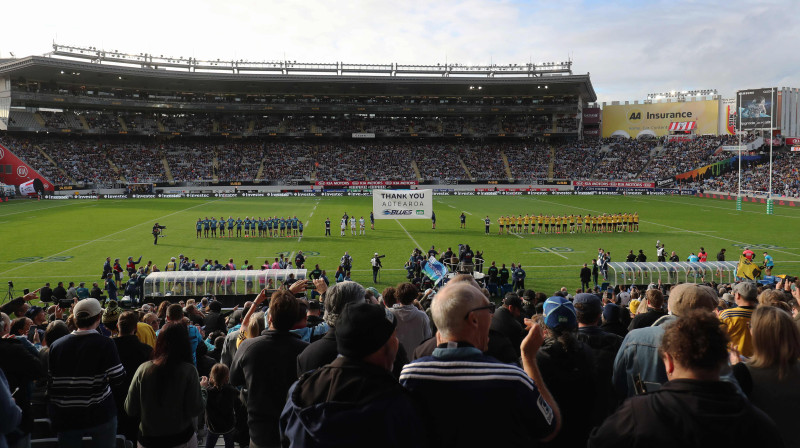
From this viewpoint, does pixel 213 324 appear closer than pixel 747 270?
Yes

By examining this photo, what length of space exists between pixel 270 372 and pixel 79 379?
1803 mm

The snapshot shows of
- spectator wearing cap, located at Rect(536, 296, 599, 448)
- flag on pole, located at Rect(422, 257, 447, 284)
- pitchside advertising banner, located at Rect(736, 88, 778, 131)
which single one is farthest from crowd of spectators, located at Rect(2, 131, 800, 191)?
spectator wearing cap, located at Rect(536, 296, 599, 448)

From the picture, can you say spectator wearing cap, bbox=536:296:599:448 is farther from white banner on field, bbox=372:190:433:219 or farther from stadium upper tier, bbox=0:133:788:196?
stadium upper tier, bbox=0:133:788:196

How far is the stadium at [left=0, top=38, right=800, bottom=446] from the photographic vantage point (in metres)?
26.1

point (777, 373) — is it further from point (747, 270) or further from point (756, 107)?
point (756, 107)

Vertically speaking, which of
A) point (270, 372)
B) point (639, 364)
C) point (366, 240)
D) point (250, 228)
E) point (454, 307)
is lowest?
point (366, 240)

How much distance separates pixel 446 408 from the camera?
271cm

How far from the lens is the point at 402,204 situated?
2952cm

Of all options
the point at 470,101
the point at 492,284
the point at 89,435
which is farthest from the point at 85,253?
the point at 470,101

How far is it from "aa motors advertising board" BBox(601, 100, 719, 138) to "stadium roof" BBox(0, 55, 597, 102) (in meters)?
7.42

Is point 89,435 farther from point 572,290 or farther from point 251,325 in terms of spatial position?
point 572,290

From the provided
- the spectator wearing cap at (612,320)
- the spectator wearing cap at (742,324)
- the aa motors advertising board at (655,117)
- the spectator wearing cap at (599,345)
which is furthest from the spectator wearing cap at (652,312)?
the aa motors advertising board at (655,117)

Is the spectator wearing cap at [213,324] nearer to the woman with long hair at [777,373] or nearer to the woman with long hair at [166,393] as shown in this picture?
the woman with long hair at [166,393]

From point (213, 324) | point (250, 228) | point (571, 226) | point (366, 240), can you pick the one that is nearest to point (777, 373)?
point (213, 324)
